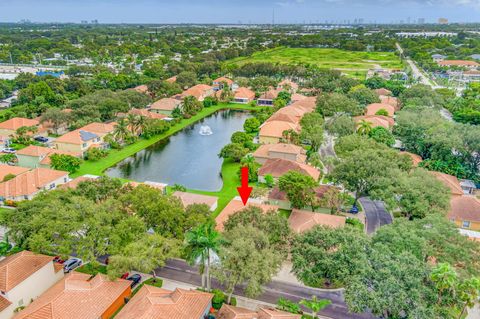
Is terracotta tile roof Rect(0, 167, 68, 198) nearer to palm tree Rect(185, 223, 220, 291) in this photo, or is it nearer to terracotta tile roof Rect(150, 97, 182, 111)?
palm tree Rect(185, 223, 220, 291)

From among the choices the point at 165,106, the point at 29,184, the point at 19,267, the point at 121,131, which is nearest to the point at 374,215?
the point at 19,267

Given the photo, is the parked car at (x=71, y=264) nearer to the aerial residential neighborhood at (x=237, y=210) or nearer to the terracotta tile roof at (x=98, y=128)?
the aerial residential neighborhood at (x=237, y=210)

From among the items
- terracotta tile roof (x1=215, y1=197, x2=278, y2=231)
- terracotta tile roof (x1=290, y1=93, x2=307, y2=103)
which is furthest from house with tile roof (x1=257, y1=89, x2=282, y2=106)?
terracotta tile roof (x1=215, y1=197, x2=278, y2=231)

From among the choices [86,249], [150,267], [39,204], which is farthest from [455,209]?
[39,204]

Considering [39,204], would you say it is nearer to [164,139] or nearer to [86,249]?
[86,249]

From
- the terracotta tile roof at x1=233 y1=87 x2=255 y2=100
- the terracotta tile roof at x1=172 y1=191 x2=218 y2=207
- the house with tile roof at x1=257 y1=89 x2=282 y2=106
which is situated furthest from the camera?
the terracotta tile roof at x1=233 y1=87 x2=255 y2=100

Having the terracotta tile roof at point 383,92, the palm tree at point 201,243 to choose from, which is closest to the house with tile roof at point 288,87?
the terracotta tile roof at point 383,92

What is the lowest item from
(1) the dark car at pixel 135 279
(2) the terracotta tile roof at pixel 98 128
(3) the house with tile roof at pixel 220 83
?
(1) the dark car at pixel 135 279
